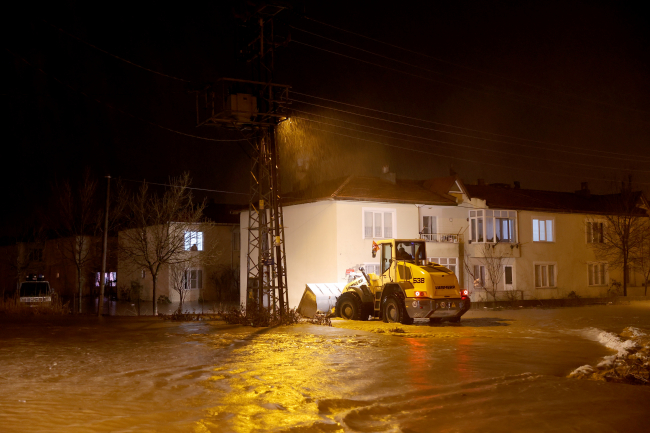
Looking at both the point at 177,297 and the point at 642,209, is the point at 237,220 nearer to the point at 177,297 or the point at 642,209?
the point at 177,297

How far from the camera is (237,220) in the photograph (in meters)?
49.4

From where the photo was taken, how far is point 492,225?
38.1 metres

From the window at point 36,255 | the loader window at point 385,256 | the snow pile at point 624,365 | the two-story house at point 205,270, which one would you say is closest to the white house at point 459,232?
the two-story house at point 205,270

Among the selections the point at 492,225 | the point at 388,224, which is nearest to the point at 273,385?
the point at 388,224

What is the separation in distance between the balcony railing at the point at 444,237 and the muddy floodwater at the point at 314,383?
16302mm

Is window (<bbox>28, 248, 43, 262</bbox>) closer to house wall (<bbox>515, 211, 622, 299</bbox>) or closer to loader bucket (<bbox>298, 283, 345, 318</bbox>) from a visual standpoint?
loader bucket (<bbox>298, 283, 345, 318</bbox>)

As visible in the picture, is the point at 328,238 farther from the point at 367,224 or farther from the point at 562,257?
the point at 562,257

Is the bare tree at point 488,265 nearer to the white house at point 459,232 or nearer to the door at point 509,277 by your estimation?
the white house at point 459,232

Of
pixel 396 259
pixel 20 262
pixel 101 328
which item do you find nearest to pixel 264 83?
Answer: pixel 396 259

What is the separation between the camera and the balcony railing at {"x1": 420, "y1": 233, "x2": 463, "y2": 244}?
35406 millimetres

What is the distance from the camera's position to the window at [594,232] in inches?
1695

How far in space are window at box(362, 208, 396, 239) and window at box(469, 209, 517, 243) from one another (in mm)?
6834

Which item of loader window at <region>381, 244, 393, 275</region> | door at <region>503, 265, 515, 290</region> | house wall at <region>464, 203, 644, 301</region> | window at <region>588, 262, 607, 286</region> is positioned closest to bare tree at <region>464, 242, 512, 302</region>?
house wall at <region>464, 203, 644, 301</region>

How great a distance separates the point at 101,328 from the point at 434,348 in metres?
12.3
